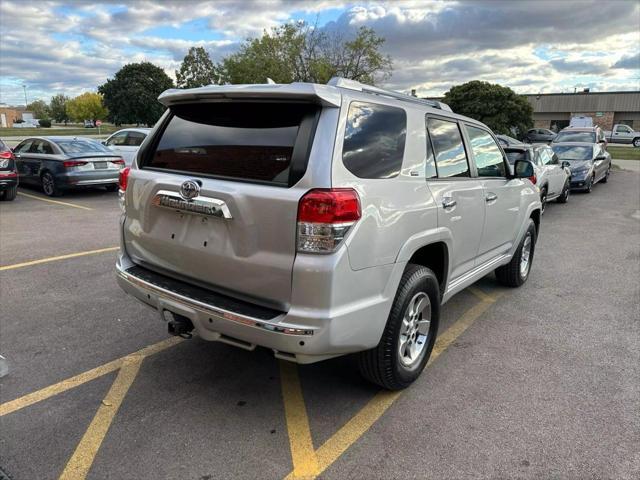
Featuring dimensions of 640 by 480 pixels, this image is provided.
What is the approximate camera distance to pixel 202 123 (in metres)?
3.18

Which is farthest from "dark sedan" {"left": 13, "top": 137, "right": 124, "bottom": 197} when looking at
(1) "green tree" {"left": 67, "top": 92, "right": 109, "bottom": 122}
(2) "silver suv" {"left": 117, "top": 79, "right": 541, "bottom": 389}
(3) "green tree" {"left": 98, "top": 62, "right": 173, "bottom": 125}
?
(1) "green tree" {"left": 67, "top": 92, "right": 109, "bottom": 122}

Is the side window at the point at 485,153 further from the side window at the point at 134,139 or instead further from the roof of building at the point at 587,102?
the roof of building at the point at 587,102

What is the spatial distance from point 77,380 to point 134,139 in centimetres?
1224

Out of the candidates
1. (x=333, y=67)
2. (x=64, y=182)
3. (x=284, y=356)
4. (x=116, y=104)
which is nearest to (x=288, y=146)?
(x=284, y=356)

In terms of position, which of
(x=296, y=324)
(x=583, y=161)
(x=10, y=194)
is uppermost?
(x=583, y=161)

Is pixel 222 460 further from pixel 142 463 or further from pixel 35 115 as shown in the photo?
pixel 35 115

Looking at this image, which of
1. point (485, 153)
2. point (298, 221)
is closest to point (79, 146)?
point (485, 153)

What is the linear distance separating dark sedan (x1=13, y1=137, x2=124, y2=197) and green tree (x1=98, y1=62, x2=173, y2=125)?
45012 millimetres

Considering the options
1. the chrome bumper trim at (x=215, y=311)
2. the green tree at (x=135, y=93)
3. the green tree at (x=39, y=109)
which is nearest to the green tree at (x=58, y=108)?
the green tree at (x=39, y=109)

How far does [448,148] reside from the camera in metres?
3.83

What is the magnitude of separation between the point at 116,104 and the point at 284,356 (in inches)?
2388

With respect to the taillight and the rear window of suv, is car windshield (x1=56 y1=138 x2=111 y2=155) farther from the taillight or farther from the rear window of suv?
the taillight

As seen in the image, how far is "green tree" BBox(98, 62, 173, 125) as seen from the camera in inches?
2169

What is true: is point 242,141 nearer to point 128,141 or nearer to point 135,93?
point 128,141
